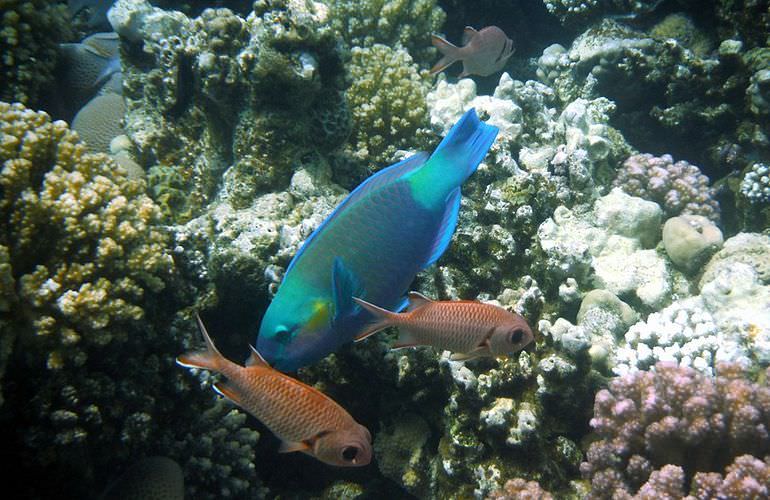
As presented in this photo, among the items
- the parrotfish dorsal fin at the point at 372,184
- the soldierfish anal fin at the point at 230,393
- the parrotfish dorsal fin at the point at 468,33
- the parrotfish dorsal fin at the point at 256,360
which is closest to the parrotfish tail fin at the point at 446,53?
the parrotfish dorsal fin at the point at 468,33

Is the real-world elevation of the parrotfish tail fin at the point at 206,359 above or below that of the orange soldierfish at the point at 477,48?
below

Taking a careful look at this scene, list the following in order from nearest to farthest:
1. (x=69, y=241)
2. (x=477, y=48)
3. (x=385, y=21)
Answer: (x=69, y=241), (x=477, y=48), (x=385, y=21)

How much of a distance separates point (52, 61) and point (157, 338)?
167 inches

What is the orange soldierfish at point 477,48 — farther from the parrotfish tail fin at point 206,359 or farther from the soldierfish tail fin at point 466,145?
the parrotfish tail fin at point 206,359

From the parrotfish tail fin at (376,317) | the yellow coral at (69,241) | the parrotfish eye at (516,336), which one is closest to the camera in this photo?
the parrotfish tail fin at (376,317)

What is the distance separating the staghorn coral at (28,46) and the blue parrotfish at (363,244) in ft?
15.1

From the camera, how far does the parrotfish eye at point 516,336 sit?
7.97 feet

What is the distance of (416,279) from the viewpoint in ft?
11.5

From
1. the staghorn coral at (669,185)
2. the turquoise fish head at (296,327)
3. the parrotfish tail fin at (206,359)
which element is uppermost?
the staghorn coral at (669,185)

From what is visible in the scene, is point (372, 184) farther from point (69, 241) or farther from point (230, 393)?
point (69, 241)

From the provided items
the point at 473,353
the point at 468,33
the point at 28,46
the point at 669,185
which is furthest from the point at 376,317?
the point at 28,46

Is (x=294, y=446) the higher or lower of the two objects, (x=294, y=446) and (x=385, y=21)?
the lower

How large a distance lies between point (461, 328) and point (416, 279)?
3.77 feet

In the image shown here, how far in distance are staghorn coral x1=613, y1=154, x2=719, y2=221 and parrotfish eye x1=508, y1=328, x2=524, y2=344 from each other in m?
3.07
